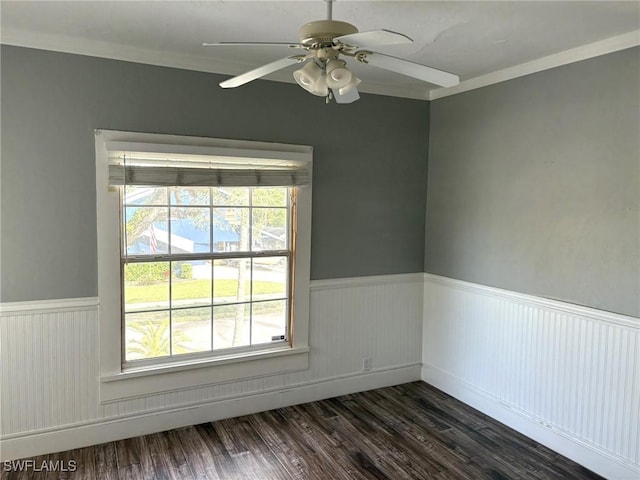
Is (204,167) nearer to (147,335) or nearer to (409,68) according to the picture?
(147,335)

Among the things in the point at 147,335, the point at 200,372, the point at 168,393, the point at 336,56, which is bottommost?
the point at 168,393

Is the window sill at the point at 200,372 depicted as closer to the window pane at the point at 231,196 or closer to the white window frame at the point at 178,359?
the white window frame at the point at 178,359

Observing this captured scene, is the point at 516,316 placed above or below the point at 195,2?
below

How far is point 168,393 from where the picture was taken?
330 cm

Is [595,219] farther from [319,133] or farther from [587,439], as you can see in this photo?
[319,133]

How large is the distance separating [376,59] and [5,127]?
88.7 inches

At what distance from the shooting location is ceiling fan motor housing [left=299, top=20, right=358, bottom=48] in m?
1.75

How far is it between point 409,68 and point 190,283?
85.8 inches

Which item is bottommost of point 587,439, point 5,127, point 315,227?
point 587,439

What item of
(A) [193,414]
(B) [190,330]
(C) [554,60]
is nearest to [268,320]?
(B) [190,330]

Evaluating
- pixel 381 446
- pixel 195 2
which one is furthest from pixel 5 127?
pixel 381 446

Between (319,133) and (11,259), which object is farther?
(319,133)

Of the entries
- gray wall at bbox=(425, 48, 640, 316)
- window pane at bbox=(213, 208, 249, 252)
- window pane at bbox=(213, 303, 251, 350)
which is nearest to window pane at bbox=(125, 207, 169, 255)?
window pane at bbox=(213, 208, 249, 252)

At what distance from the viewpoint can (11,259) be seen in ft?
9.26
